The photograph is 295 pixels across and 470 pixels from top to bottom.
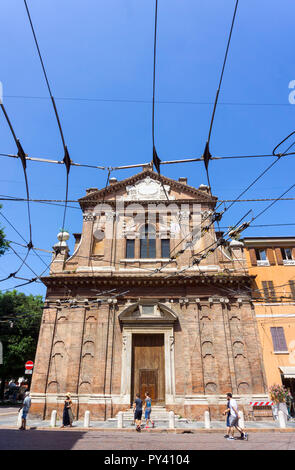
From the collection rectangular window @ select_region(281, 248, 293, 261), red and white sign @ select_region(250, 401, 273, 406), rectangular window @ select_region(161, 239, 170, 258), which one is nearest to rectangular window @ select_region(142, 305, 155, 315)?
rectangular window @ select_region(161, 239, 170, 258)

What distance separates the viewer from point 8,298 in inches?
1194

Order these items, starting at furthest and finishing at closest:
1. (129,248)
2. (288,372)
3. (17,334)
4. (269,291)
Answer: (17,334)
(129,248)
(269,291)
(288,372)

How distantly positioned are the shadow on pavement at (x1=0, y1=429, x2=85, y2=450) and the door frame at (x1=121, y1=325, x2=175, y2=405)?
440cm

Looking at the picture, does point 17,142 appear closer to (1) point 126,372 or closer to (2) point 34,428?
(2) point 34,428

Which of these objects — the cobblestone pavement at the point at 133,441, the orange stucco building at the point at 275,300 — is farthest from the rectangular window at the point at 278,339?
the cobblestone pavement at the point at 133,441

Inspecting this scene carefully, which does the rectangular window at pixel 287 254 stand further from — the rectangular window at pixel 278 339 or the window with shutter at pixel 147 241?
the window with shutter at pixel 147 241

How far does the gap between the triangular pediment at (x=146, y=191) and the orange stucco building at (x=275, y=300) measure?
5.11 meters

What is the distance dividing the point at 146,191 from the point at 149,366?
38.5 ft

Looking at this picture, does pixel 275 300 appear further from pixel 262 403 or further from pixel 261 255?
pixel 262 403

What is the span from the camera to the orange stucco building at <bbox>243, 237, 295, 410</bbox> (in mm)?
16297

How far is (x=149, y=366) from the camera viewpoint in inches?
643

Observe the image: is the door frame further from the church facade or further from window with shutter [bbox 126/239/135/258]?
window with shutter [bbox 126/239/135/258]

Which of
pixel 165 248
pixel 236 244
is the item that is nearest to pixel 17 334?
pixel 165 248
